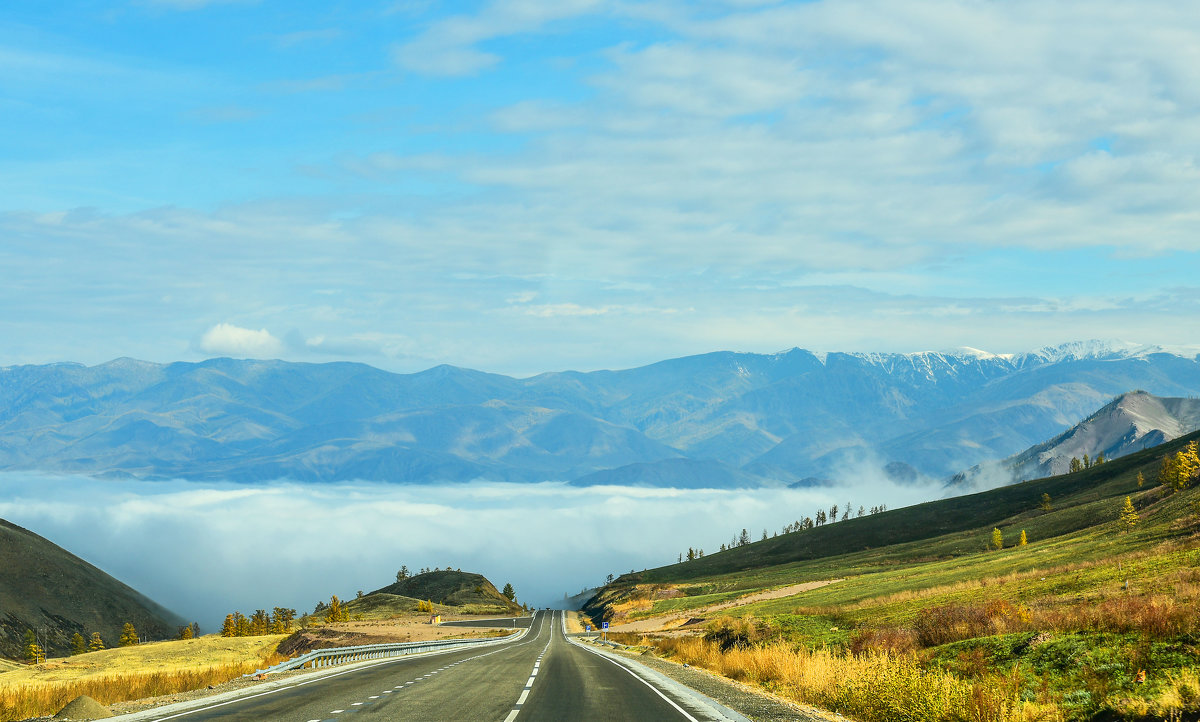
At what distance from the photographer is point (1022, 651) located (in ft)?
69.6

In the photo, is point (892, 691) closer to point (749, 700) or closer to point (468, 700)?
point (749, 700)

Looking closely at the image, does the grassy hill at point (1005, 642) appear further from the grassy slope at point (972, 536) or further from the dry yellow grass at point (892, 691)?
the grassy slope at point (972, 536)

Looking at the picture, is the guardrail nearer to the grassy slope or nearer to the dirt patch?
the dirt patch

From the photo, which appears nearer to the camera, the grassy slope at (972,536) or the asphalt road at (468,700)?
the asphalt road at (468,700)

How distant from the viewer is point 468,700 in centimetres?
2016

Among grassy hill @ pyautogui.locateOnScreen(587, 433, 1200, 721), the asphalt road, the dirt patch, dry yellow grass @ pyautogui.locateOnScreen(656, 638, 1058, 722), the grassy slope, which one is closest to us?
dry yellow grass @ pyautogui.locateOnScreen(656, 638, 1058, 722)

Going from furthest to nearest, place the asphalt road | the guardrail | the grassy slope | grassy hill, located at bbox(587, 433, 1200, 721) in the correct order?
the grassy slope, the guardrail, the asphalt road, grassy hill, located at bbox(587, 433, 1200, 721)

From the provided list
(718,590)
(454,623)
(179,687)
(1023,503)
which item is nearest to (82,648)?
(454,623)

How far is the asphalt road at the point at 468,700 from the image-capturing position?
17.1m

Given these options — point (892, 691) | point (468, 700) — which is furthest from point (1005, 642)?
point (468, 700)

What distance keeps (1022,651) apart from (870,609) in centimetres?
2976

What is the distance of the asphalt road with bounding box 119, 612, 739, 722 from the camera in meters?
17.1

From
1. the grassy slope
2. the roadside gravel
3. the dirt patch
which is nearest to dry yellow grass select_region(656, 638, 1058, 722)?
the roadside gravel

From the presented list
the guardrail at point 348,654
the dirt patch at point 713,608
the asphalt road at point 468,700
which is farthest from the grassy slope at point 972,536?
the asphalt road at point 468,700
